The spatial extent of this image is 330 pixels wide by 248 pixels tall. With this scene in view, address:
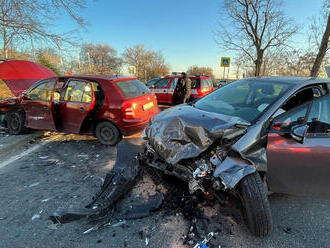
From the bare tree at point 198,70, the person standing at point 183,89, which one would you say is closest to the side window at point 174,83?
the person standing at point 183,89

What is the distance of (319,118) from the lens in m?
2.09

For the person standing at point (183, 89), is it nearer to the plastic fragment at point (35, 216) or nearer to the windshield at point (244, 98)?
the windshield at point (244, 98)

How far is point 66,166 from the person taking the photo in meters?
3.43

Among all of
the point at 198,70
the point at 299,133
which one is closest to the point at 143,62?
the point at 198,70

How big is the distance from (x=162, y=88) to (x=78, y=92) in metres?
5.58

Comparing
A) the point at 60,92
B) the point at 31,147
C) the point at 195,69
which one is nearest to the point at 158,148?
the point at 60,92

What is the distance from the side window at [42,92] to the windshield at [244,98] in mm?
3790

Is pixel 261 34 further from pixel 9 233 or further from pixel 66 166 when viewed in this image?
pixel 9 233

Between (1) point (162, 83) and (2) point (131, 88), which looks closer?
(2) point (131, 88)

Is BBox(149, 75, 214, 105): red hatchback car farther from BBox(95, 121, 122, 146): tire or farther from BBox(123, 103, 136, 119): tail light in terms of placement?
BBox(95, 121, 122, 146): tire

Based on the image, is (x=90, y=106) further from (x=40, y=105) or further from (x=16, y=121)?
(x=16, y=121)

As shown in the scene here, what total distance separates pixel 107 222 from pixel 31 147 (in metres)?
3.58

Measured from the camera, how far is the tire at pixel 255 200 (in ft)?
5.54

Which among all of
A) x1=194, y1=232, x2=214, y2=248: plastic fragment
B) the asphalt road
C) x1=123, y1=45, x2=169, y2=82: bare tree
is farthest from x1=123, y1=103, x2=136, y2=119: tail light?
x1=123, y1=45, x2=169, y2=82: bare tree
